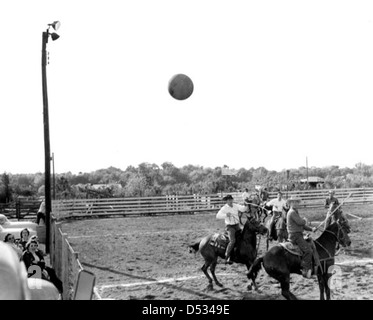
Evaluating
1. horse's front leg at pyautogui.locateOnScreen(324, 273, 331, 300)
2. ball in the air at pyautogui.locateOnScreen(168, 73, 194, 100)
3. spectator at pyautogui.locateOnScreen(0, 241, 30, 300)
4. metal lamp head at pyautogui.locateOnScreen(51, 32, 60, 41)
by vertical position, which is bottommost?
horse's front leg at pyautogui.locateOnScreen(324, 273, 331, 300)

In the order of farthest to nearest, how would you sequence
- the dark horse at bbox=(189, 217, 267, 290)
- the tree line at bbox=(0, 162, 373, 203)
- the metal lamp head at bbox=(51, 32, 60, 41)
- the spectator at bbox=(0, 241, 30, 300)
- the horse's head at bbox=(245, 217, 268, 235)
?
the tree line at bbox=(0, 162, 373, 203) → the metal lamp head at bbox=(51, 32, 60, 41) → the horse's head at bbox=(245, 217, 268, 235) → the dark horse at bbox=(189, 217, 267, 290) → the spectator at bbox=(0, 241, 30, 300)

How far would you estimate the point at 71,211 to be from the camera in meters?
27.1

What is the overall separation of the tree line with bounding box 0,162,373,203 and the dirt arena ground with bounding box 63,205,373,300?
1534 cm

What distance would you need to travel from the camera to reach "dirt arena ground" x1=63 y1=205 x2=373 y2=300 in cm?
921

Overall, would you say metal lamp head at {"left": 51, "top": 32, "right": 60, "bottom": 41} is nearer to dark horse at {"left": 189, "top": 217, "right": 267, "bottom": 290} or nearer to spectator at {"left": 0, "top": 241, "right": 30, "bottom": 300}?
dark horse at {"left": 189, "top": 217, "right": 267, "bottom": 290}

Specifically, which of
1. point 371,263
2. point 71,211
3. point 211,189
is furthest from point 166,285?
point 211,189

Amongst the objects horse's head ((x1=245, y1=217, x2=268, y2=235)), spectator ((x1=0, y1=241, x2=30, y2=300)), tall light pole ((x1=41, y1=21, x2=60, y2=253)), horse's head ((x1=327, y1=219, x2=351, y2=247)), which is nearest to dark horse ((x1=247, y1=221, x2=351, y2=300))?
horse's head ((x1=327, y1=219, x2=351, y2=247))

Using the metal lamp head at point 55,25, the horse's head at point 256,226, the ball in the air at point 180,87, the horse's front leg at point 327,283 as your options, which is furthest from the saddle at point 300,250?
the metal lamp head at point 55,25

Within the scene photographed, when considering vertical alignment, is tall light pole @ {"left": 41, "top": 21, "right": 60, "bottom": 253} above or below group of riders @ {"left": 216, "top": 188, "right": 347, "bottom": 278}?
above

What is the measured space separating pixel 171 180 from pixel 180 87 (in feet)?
166

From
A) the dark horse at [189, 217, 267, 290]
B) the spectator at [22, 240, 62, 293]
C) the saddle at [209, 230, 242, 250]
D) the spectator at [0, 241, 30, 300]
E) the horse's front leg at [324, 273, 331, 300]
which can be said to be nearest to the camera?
the spectator at [0, 241, 30, 300]

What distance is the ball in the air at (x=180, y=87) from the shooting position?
9.31 m

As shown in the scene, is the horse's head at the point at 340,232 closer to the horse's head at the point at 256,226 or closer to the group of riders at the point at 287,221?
the group of riders at the point at 287,221
